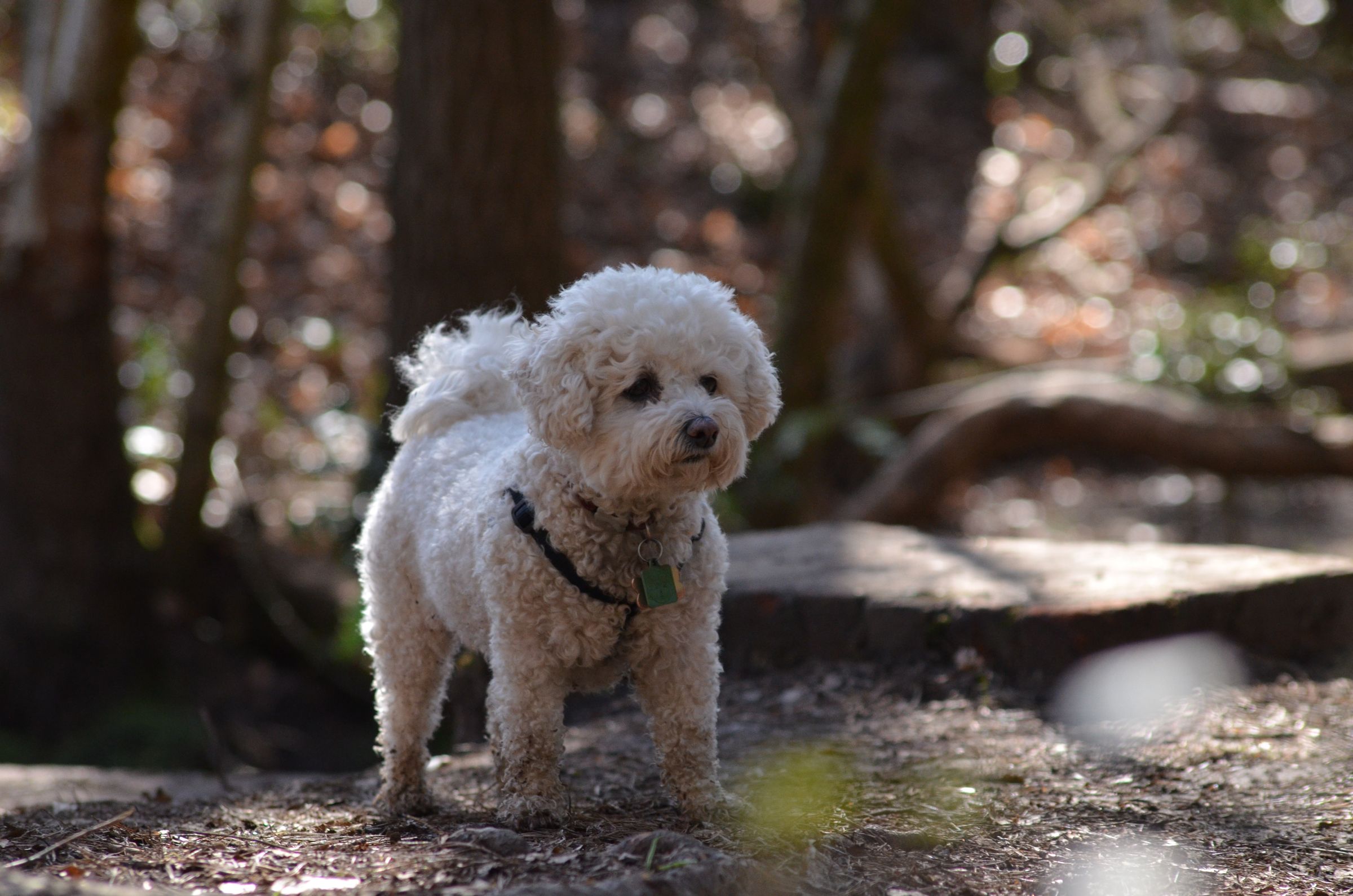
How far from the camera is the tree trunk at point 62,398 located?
25.0ft

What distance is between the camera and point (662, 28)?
54.6 feet

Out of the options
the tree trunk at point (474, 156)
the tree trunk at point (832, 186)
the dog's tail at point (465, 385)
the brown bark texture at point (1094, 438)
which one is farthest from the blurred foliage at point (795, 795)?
the tree trunk at point (832, 186)

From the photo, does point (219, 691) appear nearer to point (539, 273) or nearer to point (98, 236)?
point (98, 236)

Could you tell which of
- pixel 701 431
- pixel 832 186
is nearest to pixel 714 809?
pixel 701 431

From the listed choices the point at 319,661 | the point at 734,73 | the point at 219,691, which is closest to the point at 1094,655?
the point at 319,661

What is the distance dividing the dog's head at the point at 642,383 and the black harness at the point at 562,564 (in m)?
0.21

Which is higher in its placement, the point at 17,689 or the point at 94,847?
the point at 94,847

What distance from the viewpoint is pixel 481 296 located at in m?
6.26

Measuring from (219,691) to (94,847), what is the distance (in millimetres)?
5045

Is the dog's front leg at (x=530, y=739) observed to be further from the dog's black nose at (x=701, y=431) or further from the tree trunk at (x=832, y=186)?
the tree trunk at (x=832, y=186)

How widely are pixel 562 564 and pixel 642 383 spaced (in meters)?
0.53

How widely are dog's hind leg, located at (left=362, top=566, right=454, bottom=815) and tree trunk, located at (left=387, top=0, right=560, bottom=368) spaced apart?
97.7 inches

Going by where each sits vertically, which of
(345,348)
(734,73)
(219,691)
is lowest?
(219,691)

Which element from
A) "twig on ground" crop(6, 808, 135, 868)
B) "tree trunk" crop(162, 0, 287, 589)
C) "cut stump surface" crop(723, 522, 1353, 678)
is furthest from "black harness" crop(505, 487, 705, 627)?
"tree trunk" crop(162, 0, 287, 589)
